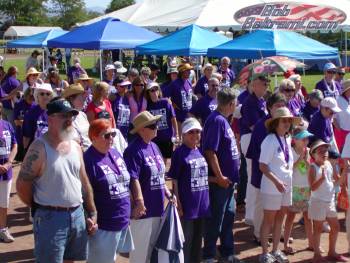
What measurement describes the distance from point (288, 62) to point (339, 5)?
11364 mm

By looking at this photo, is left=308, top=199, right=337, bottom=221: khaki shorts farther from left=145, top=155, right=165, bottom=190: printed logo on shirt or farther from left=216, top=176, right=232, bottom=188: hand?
left=145, top=155, right=165, bottom=190: printed logo on shirt

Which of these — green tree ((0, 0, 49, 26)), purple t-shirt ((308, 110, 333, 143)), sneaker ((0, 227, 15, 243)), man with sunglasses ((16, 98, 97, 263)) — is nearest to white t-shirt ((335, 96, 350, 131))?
purple t-shirt ((308, 110, 333, 143))

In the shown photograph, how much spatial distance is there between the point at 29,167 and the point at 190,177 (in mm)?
1790

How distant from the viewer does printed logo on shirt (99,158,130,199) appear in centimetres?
491

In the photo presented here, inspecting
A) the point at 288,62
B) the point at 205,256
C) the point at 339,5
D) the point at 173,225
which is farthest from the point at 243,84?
the point at 339,5

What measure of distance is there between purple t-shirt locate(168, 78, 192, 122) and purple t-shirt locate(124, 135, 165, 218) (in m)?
5.94

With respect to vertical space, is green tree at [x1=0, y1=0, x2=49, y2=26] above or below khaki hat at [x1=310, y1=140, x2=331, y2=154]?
above

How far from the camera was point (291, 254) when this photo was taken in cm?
696

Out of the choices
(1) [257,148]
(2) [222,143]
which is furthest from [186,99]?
(2) [222,143]

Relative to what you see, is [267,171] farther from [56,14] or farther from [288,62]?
[56,14]

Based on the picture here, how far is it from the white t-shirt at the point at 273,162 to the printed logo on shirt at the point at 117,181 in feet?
5.93

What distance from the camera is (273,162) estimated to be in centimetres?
633

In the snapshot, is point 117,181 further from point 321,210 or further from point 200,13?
point 200,13

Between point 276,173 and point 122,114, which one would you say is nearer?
point 276,173
